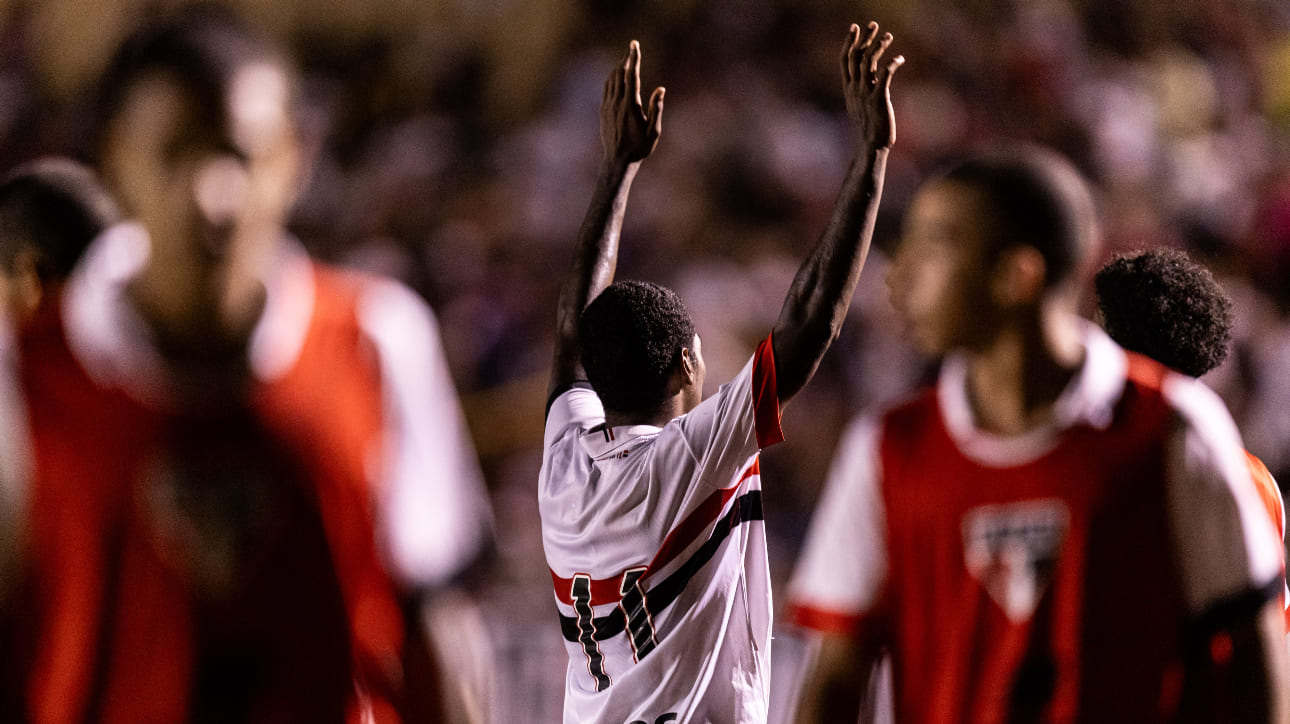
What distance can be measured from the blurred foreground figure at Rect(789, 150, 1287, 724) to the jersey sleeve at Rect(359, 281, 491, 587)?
2.68 ft

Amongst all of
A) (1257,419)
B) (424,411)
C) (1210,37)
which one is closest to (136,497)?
(424,411)

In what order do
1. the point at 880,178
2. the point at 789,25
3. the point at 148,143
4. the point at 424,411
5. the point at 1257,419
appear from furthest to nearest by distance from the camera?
the point at 789,25, the point at 1257,419, the point at 880,178, the point at 424,411, the point at 148,143

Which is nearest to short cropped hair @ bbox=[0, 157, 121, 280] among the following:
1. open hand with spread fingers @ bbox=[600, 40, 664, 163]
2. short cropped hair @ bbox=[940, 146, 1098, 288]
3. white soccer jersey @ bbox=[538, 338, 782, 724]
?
open hand with spread fingers @ bbox=[600, 40, 664, 163]

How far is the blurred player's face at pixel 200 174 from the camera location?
1.44 metres

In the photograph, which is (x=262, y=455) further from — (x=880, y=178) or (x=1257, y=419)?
(x=1257, y=419)

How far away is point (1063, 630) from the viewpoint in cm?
202

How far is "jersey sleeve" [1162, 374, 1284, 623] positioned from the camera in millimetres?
1979

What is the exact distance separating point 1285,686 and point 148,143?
5.94 feet

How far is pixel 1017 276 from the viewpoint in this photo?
2.08 metres

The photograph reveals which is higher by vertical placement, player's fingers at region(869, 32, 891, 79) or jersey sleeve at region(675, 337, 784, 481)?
player's fingers at region(869, 32, 891, 79)

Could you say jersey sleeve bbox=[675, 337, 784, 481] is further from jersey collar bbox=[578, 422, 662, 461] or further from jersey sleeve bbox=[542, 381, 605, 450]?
jersey sleeve bbox=[542, 381, 605, 450]

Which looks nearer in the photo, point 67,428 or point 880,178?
point 67,428

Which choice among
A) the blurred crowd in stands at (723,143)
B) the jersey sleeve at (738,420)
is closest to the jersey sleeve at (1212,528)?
the jersey sleeve at (738,420)

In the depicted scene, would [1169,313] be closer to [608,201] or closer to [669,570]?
[669,570]
